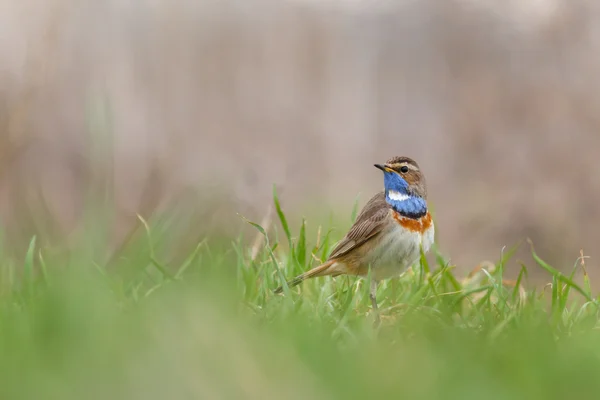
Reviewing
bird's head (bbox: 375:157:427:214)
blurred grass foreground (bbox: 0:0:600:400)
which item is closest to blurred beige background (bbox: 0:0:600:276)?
blurred grass foreground (bbox: 0:0:600:400)

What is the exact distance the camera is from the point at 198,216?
542 cm

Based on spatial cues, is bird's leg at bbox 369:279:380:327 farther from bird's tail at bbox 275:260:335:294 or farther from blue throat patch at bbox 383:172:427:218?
blue throat patch at bbox 383:172:427:218

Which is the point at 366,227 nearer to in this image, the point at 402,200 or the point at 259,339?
the point at 402,200

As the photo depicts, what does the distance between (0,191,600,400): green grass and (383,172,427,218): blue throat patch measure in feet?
1.73

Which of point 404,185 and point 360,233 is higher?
point 404,185

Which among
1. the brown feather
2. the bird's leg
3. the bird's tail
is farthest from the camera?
the brown feather

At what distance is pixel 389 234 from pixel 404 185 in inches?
14.3

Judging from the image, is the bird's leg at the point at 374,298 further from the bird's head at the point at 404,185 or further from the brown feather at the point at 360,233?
the bird's head at the point at 404,185

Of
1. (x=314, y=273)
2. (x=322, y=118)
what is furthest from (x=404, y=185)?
(x=322, y=118)

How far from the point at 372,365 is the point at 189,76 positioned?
926 centimetres

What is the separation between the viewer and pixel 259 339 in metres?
3.24

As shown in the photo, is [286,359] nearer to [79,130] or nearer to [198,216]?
[198,216]

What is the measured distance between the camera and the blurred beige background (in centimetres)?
1106

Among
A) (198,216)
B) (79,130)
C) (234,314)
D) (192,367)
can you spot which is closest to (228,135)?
(79,130)
